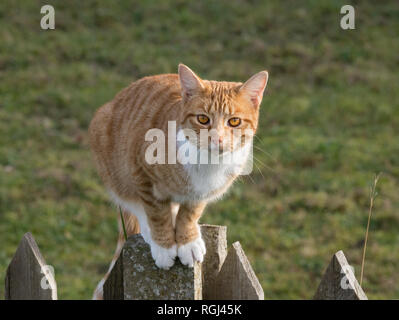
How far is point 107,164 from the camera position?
9.75 ft

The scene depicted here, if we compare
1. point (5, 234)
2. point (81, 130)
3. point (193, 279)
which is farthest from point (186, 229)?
point (81, 130)

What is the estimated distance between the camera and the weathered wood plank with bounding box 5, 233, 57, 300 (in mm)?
1813

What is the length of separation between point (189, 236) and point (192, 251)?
0.58ft

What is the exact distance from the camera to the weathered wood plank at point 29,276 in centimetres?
181

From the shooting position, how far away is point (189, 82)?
2486 millimetres

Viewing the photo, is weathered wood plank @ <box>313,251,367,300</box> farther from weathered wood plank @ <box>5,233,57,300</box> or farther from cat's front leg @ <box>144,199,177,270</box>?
weathered wood plank @ <box>5,233,57,300</box>

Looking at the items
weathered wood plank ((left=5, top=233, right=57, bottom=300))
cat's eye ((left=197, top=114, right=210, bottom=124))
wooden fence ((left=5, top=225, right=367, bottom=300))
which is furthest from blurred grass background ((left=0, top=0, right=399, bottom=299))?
weathered wood plank ((left=5, top=233, right=57, bottom=300))

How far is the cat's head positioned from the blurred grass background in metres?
1.39

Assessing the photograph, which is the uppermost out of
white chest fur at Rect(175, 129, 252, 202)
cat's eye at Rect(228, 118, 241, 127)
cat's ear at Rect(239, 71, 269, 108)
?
cat's ear at Rect(239, 71, 269, 108)

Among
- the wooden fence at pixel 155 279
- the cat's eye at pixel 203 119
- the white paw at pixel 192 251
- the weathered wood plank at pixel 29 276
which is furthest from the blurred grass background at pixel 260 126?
the weathered wood plank at pixel 29 276

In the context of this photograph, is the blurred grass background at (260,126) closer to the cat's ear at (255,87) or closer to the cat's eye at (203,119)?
the cat's ear at (255,87)

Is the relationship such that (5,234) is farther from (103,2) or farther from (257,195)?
(103,2)

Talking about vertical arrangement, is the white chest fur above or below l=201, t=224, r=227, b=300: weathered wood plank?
above

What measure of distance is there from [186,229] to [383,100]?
4651 millimetres
